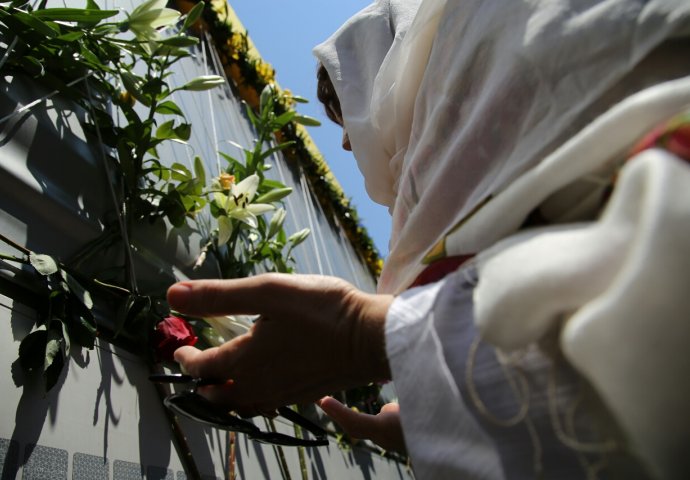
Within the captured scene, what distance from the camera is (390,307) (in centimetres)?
40

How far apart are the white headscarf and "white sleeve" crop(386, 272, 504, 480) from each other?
0.20 feet

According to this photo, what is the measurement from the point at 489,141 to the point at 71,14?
0.74 metres

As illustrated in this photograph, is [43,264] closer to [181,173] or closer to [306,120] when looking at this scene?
[181,173]

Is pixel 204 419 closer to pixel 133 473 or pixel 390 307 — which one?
pixel 390 307

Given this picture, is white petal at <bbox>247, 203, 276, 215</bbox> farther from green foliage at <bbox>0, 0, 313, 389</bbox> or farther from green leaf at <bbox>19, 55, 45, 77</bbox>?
green leaf at <bbox>19, 55, 45, 77</bbox>

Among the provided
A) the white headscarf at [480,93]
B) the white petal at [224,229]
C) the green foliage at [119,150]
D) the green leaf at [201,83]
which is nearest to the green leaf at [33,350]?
the green foliage at [119,150]

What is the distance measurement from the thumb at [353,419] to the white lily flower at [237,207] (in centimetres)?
52

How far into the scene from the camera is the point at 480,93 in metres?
0.51

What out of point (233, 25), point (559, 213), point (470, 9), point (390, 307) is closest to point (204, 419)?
point (390, 307)

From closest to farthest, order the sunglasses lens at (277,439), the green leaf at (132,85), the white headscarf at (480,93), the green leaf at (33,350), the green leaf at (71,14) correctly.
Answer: the white headscarf at (480,93) < the sunglasses lens at (277,439) < the green leaf at (33,350) < the green leaf at (71,14) < the green leaf at (132,85)

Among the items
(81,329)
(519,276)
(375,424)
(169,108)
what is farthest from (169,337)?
(519,276)

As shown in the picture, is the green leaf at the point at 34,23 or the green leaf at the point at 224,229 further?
the green leaf at the point at 224,229

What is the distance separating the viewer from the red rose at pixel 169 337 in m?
0.87

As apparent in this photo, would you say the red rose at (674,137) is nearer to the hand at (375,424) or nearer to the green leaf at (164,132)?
the hand at (375,424)
